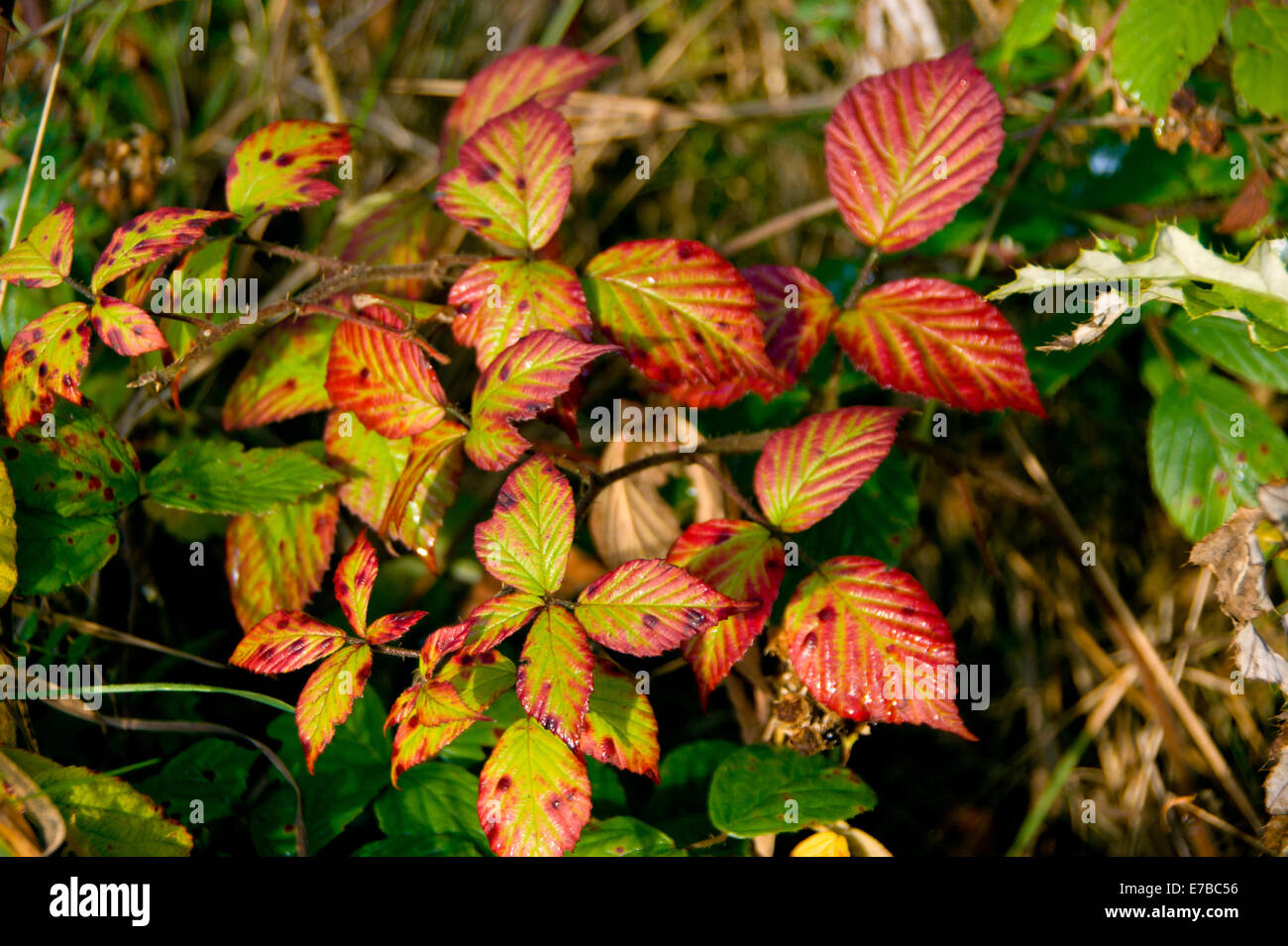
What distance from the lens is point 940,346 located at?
121cm

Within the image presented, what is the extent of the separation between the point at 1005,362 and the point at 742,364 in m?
0.35

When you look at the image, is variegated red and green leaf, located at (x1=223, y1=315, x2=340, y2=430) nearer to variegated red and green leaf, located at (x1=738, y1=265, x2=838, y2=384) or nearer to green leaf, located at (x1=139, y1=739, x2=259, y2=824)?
green leaf, located at (x1=139, y1=739, x2=259, y2=824)

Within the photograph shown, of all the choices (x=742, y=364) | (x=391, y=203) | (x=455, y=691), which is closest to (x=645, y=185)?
(x=391, y=203)

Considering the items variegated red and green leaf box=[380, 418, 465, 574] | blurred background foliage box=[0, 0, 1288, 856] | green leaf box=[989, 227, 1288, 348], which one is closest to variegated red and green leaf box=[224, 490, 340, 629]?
variegated red and green leaf box=[380, 418, 465, 574]

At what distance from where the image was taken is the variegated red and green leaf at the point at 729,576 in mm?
1071

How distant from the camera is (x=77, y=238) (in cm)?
177

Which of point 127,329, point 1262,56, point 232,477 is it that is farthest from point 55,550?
point 1262,56

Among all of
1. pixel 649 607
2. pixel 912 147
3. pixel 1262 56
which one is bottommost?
pixel 649 607

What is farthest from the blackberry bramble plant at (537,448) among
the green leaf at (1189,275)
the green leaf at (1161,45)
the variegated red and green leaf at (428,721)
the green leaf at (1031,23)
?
the green leaf at (1031,23)

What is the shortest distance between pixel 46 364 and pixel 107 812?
22.8 inches

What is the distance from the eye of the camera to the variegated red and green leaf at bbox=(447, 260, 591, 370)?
116 centimetres

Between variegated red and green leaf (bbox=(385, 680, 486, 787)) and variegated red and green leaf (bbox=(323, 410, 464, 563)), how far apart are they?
218 millimetres

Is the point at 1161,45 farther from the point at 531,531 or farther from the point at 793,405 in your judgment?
the point at 531,531
